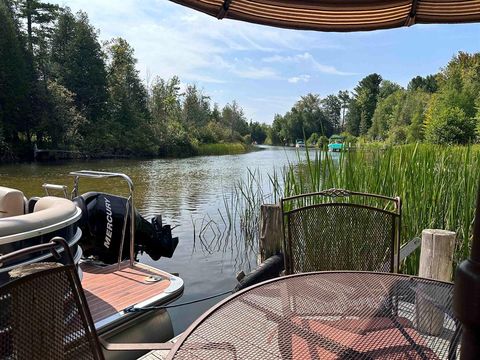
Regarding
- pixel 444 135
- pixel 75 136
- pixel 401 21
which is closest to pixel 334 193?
pixel 401 21

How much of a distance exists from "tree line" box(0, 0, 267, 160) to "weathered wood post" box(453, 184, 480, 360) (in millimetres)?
21517

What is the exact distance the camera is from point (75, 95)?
24.5 metres

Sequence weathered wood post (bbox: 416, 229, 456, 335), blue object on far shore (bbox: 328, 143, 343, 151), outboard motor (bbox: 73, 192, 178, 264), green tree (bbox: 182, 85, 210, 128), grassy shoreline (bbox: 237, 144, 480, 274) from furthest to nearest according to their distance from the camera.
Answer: green tree (bbox: 182, 85, 210, 128) → blue object on far shore (bbox: 328, 143, 343, 151) → outboard motor (bbox: 73, 192, 178, 264) → grassy shoreline (bbox: 237, 144, 480, 274) → weathered wood post (bbox: 416, 229, 456, 335)

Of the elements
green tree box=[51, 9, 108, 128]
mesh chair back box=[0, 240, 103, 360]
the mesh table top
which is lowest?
the mesh table top

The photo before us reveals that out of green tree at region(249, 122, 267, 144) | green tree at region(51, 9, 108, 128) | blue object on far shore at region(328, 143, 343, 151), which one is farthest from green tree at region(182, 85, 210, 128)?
blue object on far shore at region(328, 143, 343, 151)

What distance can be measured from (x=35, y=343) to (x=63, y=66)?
28278 mm

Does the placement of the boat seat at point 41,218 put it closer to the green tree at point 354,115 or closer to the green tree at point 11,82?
the green tree at point 11,82

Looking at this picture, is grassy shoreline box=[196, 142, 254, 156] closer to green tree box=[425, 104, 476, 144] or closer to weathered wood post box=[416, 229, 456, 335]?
green tree box=[425, 104, 476, 144]

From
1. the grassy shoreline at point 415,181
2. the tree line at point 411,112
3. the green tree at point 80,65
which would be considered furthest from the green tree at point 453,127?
the green tree at point 80,65

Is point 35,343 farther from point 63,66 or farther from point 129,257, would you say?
point 63,66

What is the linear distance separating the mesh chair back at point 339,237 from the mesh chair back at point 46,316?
920 mm

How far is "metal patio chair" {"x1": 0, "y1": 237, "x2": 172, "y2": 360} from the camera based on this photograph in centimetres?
72

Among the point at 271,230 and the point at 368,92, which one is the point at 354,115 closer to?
the point at 368,92

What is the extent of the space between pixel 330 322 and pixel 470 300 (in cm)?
68
